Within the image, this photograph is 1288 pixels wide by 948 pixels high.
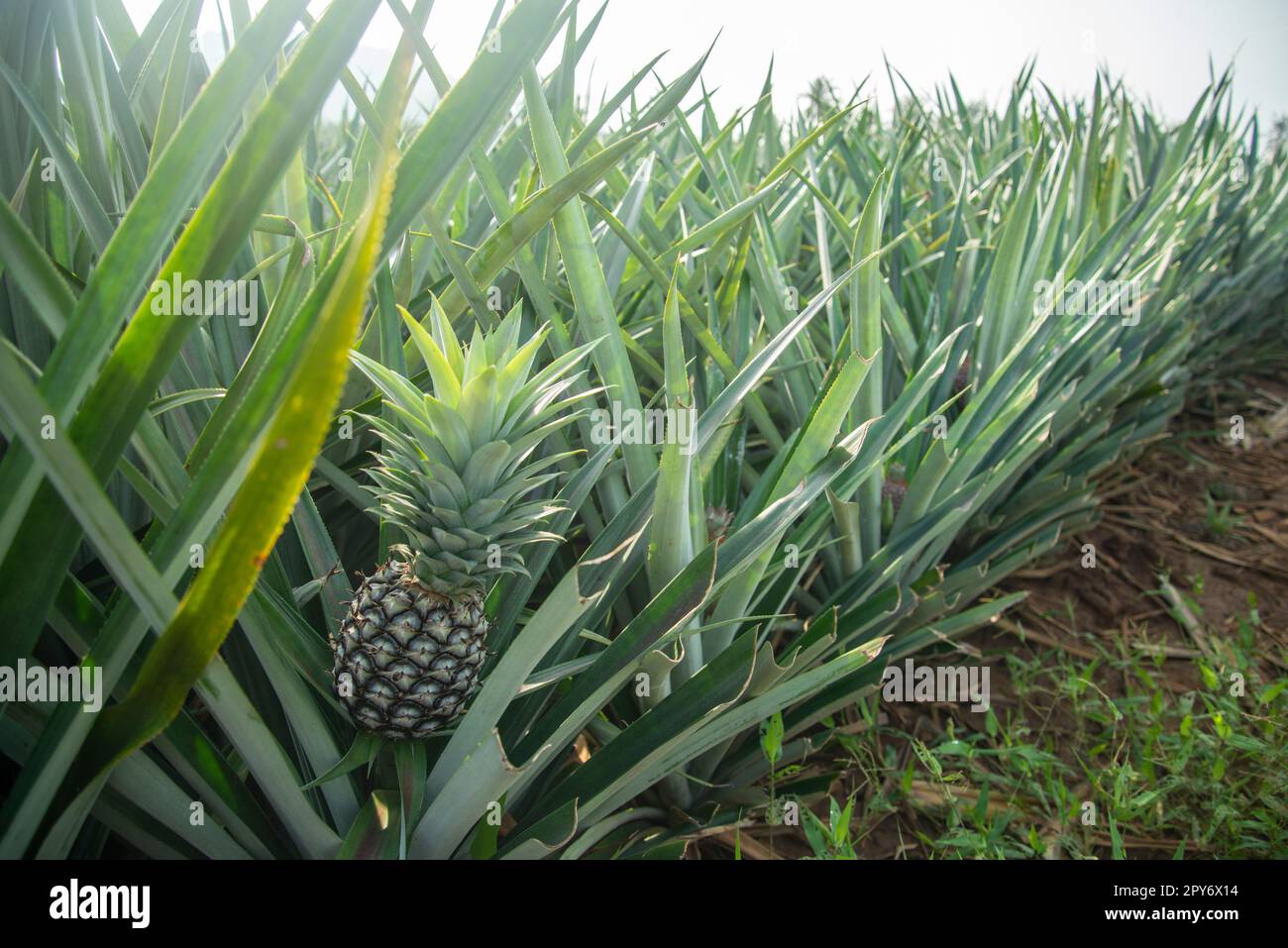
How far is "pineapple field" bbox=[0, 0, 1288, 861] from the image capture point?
452 mm

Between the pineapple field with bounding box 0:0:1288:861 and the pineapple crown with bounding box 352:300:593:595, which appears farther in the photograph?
the pineapple crown with bounding box 352:300:593:595

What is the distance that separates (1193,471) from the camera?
1932 millimetres

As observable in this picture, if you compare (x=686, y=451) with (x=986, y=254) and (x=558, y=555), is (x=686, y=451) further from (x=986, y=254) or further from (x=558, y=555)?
(x=986, y=254)

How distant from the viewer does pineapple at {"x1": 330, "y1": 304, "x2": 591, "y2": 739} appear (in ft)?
1.98

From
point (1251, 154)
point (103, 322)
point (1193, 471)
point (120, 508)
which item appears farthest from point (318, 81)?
point (1251, 154)

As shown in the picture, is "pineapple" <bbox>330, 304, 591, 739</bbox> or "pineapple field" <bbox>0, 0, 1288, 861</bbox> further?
"pineapple" <bbox>330, 304, 591, 739</bbox>

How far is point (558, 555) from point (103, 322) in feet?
1.70

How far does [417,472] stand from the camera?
61 cm

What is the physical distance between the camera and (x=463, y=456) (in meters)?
0.61

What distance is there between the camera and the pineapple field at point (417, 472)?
17.8 inches

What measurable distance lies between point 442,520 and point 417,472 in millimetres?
40

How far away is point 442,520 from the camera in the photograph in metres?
0.61

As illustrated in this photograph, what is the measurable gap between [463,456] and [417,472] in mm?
36

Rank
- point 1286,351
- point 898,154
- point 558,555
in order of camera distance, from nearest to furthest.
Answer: point 558,555, point 898,154, point 1286,351
